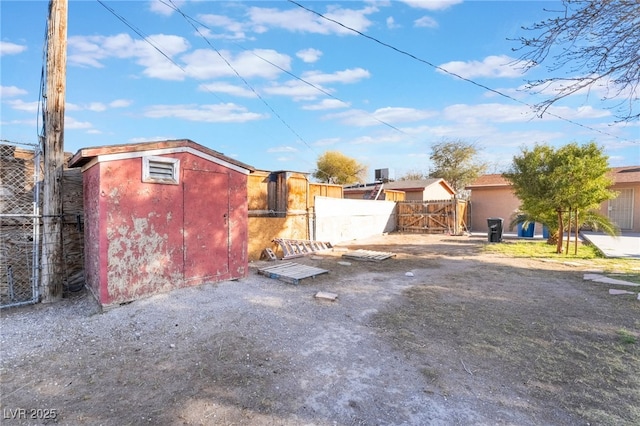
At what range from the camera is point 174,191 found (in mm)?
4723

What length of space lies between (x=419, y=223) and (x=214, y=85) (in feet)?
40.0

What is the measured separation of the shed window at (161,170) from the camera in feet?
14.4

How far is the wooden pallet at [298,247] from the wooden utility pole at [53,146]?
4950mm

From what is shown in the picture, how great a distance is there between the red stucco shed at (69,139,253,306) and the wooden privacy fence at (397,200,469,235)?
12981 millimetres

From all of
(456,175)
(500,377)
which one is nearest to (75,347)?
(500,377)

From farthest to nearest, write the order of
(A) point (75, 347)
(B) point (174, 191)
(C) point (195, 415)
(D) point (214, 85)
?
(D) point (214, 85) → (B) point (174, 191) → (A) point (75, 347) → (C) point (195, 415)

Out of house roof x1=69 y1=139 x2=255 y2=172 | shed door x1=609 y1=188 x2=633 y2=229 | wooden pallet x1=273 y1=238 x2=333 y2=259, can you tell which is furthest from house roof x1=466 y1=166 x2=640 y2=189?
Result: house roof x1=69 y1=139 x2=255 y2=172

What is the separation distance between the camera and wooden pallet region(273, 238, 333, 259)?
8.65 m

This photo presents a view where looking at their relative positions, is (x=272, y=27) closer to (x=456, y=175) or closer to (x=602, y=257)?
(x=602, y=257)

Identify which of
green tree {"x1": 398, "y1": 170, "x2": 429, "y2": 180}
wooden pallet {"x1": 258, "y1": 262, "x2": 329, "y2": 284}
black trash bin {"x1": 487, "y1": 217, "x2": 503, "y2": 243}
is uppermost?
green tree {"x1": 398, "y1": 170, "x2": 429, "y2": 180}

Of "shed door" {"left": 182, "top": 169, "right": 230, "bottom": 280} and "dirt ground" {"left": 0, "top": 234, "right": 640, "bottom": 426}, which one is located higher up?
"shed door" {"left": 182, "top": 169, "right": 230, "bottom": 280}

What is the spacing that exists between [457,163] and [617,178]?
13.0m

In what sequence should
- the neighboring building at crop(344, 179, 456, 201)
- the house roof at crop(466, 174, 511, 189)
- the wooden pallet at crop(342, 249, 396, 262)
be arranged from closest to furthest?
1. the wooden pallet at crop(342, 249, 396, 262)
2. the house roof at crop(466, 174, 511, 189)
3. the neighboring building at crop(344, 179, 456, 201)

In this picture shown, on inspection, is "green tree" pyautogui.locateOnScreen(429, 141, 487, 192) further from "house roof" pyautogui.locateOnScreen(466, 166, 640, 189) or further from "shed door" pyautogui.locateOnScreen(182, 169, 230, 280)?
"shed door" pyautogui.locateOnScreen(182, 169, 230, 280)
